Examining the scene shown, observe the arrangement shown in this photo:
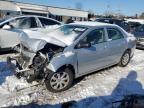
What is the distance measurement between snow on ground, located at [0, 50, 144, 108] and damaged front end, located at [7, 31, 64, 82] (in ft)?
1.51

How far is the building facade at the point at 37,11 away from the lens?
37.6 metres

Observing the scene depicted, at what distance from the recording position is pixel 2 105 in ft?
18.0

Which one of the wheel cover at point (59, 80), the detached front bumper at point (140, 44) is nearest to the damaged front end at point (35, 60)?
the wheel cover at point (59, 80)

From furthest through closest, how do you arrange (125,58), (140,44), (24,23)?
(140,44) < (24,23) < (125,58)

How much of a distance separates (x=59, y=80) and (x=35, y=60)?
786mm

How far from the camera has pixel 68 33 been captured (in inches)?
281

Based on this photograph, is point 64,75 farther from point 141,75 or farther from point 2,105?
A: point 141,75

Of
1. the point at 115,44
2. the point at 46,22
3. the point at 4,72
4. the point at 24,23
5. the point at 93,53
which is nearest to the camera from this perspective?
the point at 93,53

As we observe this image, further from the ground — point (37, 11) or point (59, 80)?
point (37, 11)

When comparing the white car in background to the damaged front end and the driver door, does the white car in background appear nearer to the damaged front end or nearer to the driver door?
the driver door

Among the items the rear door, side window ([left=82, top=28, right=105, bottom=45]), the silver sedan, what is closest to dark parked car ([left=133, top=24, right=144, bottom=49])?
the rear door

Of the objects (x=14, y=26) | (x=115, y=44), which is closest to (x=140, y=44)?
(x=115, y=44)

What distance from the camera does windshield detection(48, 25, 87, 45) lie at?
22.0 ft

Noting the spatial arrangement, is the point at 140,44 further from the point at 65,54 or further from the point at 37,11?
the point at 37,11
